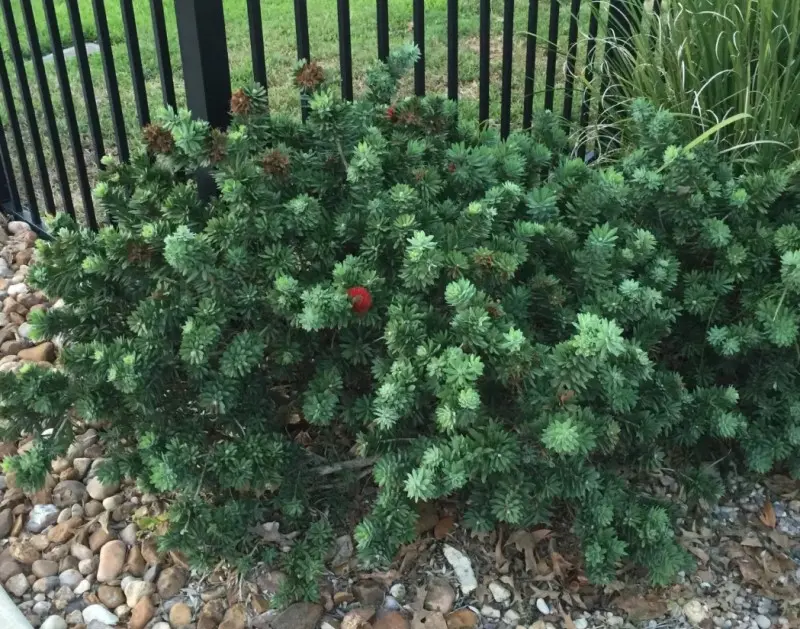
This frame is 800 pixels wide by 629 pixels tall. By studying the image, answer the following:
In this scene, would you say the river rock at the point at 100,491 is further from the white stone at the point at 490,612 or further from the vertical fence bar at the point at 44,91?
the vertical fence bar at the point at 44,91

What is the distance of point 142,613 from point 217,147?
1.10m

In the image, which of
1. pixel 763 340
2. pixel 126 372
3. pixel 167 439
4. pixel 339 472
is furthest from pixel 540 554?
pixel 126 372

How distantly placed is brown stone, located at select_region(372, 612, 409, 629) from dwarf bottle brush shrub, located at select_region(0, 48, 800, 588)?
0.56 ft

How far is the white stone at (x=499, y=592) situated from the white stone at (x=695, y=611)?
422 mm

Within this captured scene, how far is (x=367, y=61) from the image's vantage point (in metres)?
5.89

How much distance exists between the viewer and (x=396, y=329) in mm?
1839

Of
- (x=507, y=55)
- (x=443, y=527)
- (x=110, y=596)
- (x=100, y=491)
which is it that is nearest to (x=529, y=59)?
(x=507, y=55)

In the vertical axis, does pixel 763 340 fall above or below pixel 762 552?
above

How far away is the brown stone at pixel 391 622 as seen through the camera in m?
1.99

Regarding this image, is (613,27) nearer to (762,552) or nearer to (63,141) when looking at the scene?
(762,552)

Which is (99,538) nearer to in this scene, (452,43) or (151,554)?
(151,554)

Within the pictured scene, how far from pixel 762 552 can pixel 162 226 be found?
5.63ft

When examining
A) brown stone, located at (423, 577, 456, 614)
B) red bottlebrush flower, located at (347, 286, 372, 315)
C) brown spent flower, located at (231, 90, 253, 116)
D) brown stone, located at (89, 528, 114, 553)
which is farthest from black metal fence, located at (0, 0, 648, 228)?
brown stone, located at (423, 577, 456, 614)

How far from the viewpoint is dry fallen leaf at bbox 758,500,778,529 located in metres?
2.35
